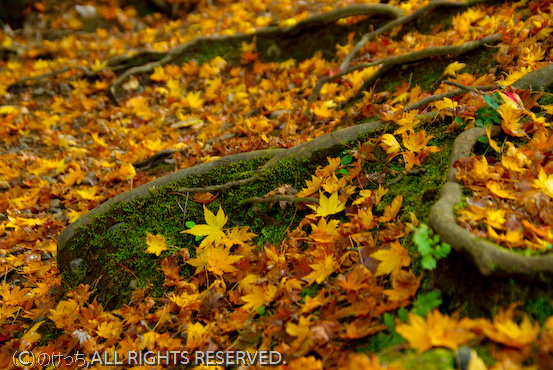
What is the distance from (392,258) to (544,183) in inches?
31.0

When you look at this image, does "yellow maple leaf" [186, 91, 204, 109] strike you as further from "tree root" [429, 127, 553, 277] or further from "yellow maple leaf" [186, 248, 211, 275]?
"tree root" [429, 127, 553, 277]

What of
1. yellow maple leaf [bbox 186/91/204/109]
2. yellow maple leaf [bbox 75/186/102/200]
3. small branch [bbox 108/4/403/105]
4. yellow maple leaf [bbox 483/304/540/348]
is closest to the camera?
yellow maple leaf [bbox 483/304/540/348]

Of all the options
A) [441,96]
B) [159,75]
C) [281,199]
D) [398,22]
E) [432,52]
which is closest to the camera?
[281,199]

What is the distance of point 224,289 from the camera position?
76.5 inches

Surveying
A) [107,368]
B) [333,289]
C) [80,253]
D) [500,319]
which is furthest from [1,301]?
[500,319]

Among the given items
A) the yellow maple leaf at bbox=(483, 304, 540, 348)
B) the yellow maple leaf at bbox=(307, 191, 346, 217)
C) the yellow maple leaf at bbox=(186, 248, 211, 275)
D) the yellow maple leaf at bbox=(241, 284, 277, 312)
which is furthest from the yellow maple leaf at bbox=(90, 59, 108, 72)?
the yellow maple leaf at bbox=(483, 304, 540, 348)

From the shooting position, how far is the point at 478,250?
1.33m

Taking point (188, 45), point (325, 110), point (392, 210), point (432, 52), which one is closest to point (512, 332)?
point (392, 210)

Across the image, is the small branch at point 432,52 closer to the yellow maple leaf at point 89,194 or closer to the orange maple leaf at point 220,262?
the orange maple leaf at point 220,262

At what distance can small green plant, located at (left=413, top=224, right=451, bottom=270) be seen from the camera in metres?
1.39

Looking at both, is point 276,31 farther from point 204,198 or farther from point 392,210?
point 392,210

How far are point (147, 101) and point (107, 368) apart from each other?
156 inches

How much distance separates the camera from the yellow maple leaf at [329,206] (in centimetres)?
199

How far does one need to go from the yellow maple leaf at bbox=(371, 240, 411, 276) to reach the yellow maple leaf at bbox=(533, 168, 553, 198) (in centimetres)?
68
